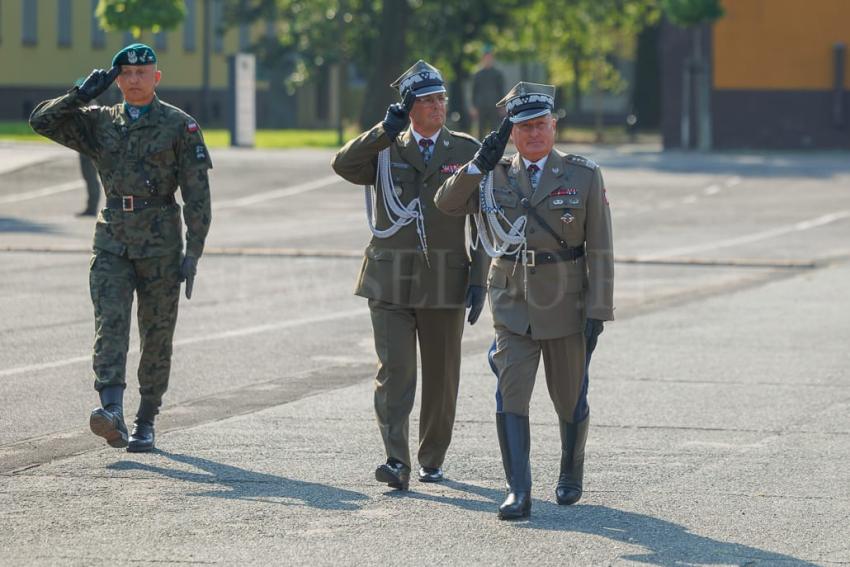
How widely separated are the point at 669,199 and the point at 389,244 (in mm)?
19716

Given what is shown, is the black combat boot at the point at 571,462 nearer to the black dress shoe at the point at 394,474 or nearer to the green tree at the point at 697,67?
the black dress shoe at the point at 394,474

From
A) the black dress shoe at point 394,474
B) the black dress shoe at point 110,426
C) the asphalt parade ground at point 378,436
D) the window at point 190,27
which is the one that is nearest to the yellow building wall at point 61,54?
the window at point 190,27

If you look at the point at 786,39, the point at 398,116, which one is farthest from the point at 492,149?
the point at 786,39

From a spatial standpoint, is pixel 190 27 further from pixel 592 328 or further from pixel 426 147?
pixel 592 328

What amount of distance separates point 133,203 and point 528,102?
235 cm

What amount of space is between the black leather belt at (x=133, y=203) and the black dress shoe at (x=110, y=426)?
975 mm

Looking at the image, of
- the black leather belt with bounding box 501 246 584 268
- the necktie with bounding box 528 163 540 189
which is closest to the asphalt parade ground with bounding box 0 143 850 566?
the black leather belt with bounding box 501 246 584 268

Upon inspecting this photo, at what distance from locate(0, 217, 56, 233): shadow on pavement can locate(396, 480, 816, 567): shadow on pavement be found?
15.2m

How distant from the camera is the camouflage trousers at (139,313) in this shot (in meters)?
8.95

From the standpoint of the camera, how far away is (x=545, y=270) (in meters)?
7.78

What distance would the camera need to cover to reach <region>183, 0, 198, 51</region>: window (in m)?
64.2

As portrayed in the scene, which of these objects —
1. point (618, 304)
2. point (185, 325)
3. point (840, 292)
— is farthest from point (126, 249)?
point (840, 292)

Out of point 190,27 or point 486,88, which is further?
point 190,27

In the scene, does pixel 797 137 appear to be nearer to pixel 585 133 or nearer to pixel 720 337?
pixel 585 133
